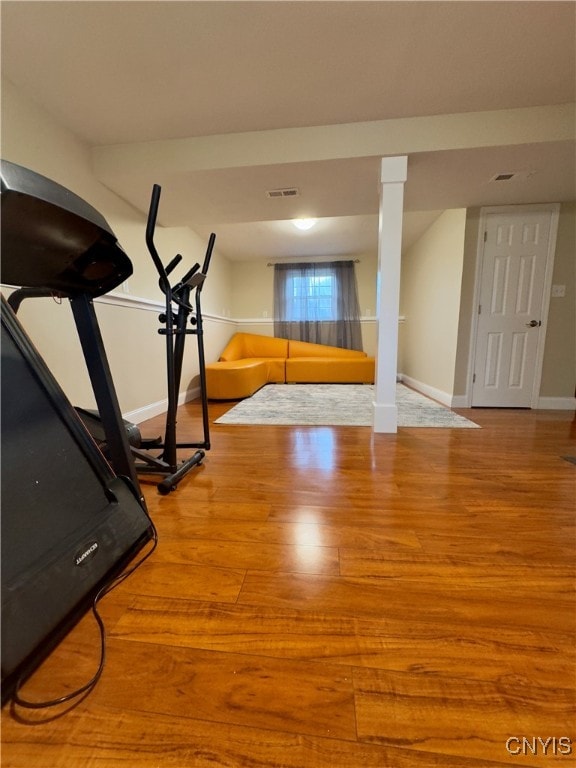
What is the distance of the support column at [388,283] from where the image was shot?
190 centimetres

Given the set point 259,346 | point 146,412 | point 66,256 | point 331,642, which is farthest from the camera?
point 259,346

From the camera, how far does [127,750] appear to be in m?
0.48

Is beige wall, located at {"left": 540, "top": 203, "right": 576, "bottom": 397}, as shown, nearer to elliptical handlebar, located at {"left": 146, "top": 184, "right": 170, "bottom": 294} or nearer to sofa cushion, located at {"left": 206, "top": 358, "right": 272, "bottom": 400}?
sofa cushion, located at {"left": 206, "top": 358, "right": 272, "bottom": 400}

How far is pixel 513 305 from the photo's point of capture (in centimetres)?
289

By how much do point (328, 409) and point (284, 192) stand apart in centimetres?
195

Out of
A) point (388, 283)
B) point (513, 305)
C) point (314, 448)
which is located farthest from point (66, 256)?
point (513, 305)

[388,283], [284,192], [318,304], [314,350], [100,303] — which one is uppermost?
[284,192]

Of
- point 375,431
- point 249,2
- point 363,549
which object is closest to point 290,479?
point 363,549

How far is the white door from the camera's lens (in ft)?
9.11

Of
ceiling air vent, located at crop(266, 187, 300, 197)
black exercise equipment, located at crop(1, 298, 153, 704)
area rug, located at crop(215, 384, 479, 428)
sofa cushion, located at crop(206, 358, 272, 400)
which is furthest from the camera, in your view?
sofa cushion, located at crop(206, 358, 272, 400)

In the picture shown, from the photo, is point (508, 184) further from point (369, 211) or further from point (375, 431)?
point (375, 431)

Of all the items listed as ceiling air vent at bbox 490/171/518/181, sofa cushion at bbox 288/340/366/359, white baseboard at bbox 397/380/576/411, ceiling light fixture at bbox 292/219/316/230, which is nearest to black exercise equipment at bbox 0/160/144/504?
ceiling air vent at bbox 490/171/518/181

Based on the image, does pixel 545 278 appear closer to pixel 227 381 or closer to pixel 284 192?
pixel 284 192

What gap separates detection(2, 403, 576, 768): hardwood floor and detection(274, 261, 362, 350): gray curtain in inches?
164
